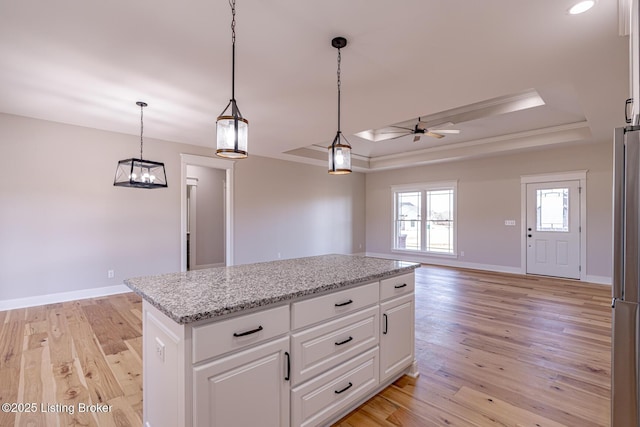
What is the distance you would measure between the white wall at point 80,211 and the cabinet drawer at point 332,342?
4457mm

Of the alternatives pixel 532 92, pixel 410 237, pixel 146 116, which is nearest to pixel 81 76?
pixel 146 116

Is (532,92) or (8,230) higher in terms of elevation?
(532,92)

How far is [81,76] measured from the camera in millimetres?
2977

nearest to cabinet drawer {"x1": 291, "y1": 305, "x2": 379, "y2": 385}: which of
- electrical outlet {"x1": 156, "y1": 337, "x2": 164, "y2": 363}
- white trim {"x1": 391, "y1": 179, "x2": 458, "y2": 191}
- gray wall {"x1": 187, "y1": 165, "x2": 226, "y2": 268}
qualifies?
electrical outlet {"x1": 156, "y1": 337, "x2": 164, "y2": 363}

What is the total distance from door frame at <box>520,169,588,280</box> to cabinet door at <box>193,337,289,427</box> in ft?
21.3

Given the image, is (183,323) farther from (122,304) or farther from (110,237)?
(110,237)

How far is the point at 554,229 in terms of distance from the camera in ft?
19.7

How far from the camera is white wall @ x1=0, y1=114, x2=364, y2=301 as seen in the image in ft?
13.3

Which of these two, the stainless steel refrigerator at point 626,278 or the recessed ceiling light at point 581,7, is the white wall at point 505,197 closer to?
the recessed ceiling light at point 581,7

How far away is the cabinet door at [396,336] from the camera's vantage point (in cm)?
213

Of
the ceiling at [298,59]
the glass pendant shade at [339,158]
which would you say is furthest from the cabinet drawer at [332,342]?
the ceiling at [298,59]

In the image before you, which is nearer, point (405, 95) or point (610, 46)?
point (610, 46)

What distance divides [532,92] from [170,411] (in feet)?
17.6

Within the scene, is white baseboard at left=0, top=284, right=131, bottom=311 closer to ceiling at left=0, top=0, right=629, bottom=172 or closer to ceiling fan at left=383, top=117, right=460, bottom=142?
ceiling at left=0, top=0, right=629, bottom=172
